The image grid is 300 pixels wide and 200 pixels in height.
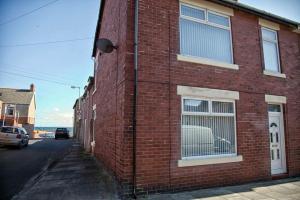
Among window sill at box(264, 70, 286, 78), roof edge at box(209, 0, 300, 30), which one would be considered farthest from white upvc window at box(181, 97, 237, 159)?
roof edge at box(209, 0, 300, 30)

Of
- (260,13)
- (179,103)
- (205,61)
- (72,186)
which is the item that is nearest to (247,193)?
(179,103)

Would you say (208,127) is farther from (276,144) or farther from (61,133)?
(61,133)

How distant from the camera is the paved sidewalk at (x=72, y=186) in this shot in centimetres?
573

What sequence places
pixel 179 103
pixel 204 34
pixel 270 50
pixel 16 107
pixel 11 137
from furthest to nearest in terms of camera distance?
pixel 16 107, pixel 11 137, pixel 270 50, pixel 204 34, pixel 179 103

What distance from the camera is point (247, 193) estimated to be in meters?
6.07

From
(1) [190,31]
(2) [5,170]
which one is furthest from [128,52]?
(2) [5,170]

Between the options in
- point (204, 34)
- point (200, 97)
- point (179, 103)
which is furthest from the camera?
point (204, 34)

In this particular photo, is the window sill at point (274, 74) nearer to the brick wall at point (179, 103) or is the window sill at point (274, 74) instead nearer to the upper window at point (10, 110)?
the brick wall at point (179, 103)

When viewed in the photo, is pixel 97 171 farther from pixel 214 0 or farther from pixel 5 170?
pixel 214 0

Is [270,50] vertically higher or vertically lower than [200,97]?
higher

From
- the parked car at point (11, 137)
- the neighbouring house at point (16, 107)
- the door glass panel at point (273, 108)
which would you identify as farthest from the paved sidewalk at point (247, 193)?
the neighbouring house at point (16, 107)

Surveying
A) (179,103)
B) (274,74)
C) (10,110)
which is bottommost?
(179,103)

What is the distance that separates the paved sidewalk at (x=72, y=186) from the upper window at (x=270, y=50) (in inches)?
291

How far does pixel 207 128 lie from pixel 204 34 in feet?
10.5
